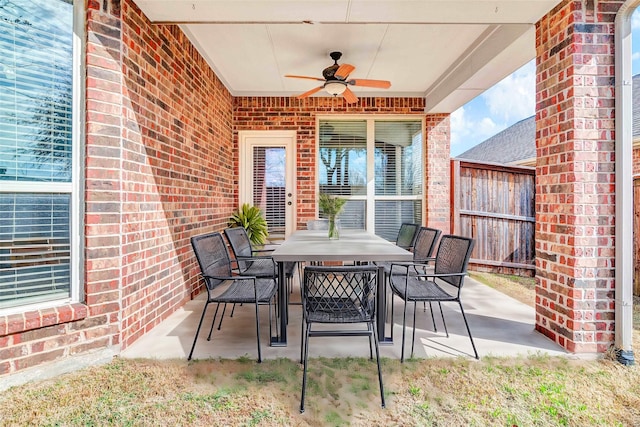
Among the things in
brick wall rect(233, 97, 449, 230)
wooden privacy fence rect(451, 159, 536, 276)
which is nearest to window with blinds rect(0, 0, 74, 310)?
brick wall rect(233, 97, 449, 230)

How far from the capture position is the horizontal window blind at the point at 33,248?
2053 millimetres

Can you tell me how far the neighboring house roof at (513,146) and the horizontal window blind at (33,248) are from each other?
8.61m

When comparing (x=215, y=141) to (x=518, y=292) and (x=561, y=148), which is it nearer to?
(x=561, y=148)

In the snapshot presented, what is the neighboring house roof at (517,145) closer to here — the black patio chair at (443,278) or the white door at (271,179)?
the white door at (271,179)

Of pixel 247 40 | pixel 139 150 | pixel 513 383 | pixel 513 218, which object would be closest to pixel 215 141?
pixel 247 40

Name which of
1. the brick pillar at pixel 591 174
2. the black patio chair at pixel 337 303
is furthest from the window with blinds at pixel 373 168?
the black patio chair at pixel 337 303

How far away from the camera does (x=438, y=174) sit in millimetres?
5508

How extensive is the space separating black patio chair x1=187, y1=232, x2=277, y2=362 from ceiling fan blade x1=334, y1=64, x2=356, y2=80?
7.17 ft

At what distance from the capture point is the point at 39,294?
2158mm

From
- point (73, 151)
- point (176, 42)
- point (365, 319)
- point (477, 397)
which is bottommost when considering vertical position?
point (477, 397)

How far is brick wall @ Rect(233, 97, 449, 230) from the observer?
18.1 feet

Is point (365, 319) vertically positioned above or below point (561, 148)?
below

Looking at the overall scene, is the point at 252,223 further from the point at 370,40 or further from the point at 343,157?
the point at 370,40

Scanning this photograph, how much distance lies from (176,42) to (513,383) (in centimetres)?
407
